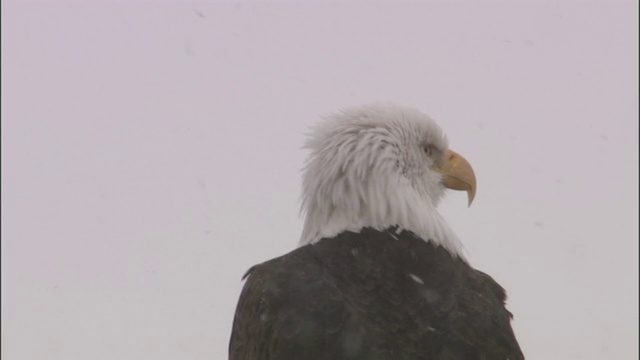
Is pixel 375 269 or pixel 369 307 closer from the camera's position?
pixel 369 307

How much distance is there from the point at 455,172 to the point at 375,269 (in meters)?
0.75

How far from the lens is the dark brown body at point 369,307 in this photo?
3232 millimetres

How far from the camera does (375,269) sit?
11.2ft

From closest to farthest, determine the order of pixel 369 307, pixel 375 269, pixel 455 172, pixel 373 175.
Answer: pixel 369 307, pixel 375 269, pixel 373 175, pixel 455 172

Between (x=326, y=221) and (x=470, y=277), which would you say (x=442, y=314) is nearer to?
(x=470, y=277)

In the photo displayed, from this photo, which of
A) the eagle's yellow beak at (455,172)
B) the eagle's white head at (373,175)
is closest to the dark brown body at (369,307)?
the eagle's white head at (373,175)

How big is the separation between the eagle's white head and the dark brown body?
12 centimetres

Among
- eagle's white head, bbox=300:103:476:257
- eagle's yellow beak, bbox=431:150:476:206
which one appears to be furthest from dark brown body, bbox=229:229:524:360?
eagle's yellow beak, bbox=431:150:476:206

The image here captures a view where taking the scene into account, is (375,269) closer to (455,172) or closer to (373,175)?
(373,175)

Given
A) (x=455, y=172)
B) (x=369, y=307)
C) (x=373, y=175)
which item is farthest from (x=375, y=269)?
(x=455, y=172)

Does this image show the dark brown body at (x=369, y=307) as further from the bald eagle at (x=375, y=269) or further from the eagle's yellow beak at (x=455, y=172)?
the eagle's yellow beak at (x=455, y=172)

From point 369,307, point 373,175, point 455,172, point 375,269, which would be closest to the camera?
point 369,307

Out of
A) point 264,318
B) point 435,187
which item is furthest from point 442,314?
point 435,187

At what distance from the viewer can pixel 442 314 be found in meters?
3.30
